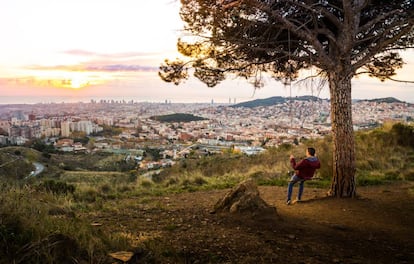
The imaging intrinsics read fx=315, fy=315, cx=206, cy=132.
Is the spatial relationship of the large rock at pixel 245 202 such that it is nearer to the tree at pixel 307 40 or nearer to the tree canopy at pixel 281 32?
the tree at pixel 307 40

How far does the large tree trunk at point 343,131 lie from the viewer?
274 inches

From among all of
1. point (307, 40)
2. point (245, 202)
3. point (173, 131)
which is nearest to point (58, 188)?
point (245, 202)

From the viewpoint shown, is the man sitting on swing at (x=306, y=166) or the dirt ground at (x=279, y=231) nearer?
the dirt ground at (x=279, y=231)

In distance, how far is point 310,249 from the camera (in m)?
4.29

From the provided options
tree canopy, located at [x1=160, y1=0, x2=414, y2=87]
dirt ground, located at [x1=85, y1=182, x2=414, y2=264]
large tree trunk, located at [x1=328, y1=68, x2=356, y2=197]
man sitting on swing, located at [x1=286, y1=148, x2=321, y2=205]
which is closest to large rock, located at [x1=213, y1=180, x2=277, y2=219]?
dirt ground, located at [x1=85, y1=182, x2=414, y2=264]

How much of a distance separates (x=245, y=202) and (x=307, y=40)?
3.82 m

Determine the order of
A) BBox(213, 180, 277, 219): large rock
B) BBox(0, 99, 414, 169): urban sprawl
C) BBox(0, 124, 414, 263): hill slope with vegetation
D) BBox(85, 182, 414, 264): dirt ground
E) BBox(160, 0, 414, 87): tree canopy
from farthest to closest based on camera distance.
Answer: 1. BBox(0, 99, 414, 169): urban sprawl
2. BBox(160, 0, 414, 87): tree canopy
3. BBox(213, 180, 277, 219): large rock
4. BBox(85, 182, 414, 264): dirt ground
5. BBox(0, 124, 414, 263): hill slope with vegetation

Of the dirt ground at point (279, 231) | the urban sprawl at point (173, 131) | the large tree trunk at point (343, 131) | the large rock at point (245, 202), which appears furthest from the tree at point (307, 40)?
the urban sprawl at point (173, 131)

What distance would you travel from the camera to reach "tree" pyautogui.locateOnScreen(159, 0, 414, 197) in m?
6.70

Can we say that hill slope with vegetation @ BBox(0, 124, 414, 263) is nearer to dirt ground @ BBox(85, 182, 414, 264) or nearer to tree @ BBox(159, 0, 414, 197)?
dirt ground @ BBox(85, 182, 414, 264)

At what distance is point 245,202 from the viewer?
6.06 metres

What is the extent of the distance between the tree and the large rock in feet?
7.40

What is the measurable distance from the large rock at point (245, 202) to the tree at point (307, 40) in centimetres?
225

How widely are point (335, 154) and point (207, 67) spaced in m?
3.70
